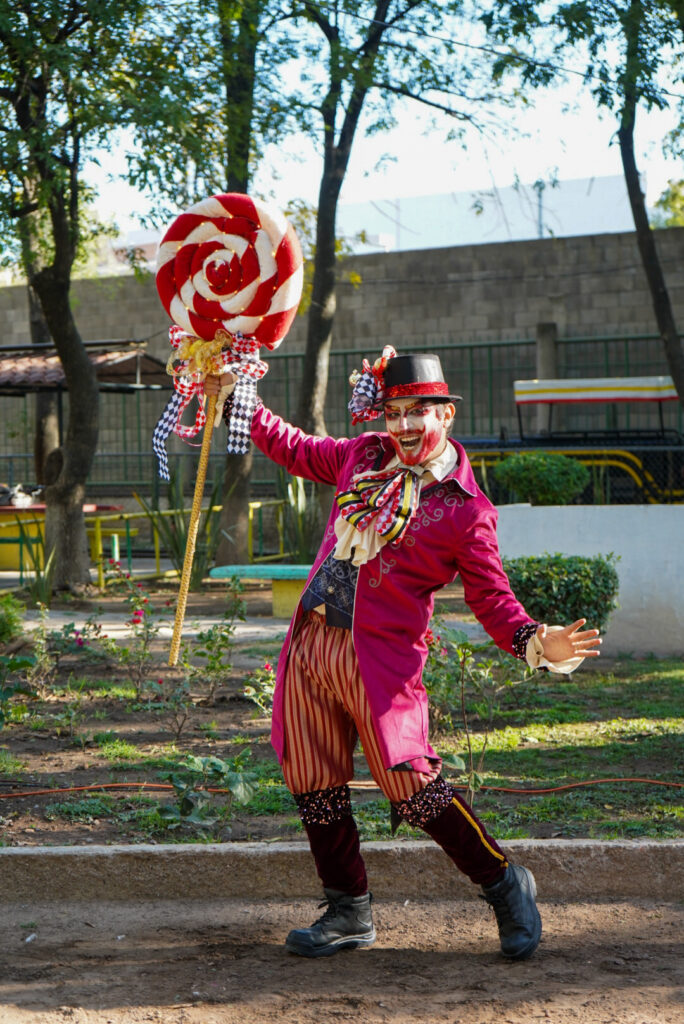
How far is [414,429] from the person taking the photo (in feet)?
11.3

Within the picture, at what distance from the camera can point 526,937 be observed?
11.3 ft

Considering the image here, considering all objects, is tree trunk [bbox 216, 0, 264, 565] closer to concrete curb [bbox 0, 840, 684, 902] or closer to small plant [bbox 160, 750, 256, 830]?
small plant [bbox 160, 750, 256, 830]

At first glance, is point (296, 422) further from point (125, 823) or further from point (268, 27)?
point (125, 823)

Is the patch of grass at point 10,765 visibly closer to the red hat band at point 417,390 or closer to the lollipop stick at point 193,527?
the lollipop stick at point 193,527

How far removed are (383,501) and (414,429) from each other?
25cm

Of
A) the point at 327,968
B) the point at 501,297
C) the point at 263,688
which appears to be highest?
the point at 501,297

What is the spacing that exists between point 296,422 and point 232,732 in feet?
23.2

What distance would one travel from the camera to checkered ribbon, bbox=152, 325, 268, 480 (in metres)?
4.00

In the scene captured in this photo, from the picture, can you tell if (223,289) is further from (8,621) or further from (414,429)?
(8,621)

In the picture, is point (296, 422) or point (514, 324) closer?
point (296, 422)

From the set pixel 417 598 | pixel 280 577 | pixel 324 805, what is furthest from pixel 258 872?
pixel 280 577

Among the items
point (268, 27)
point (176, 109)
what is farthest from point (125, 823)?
point (268, 27)

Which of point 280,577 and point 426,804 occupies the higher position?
point 280,577

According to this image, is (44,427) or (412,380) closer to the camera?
(412,380)
